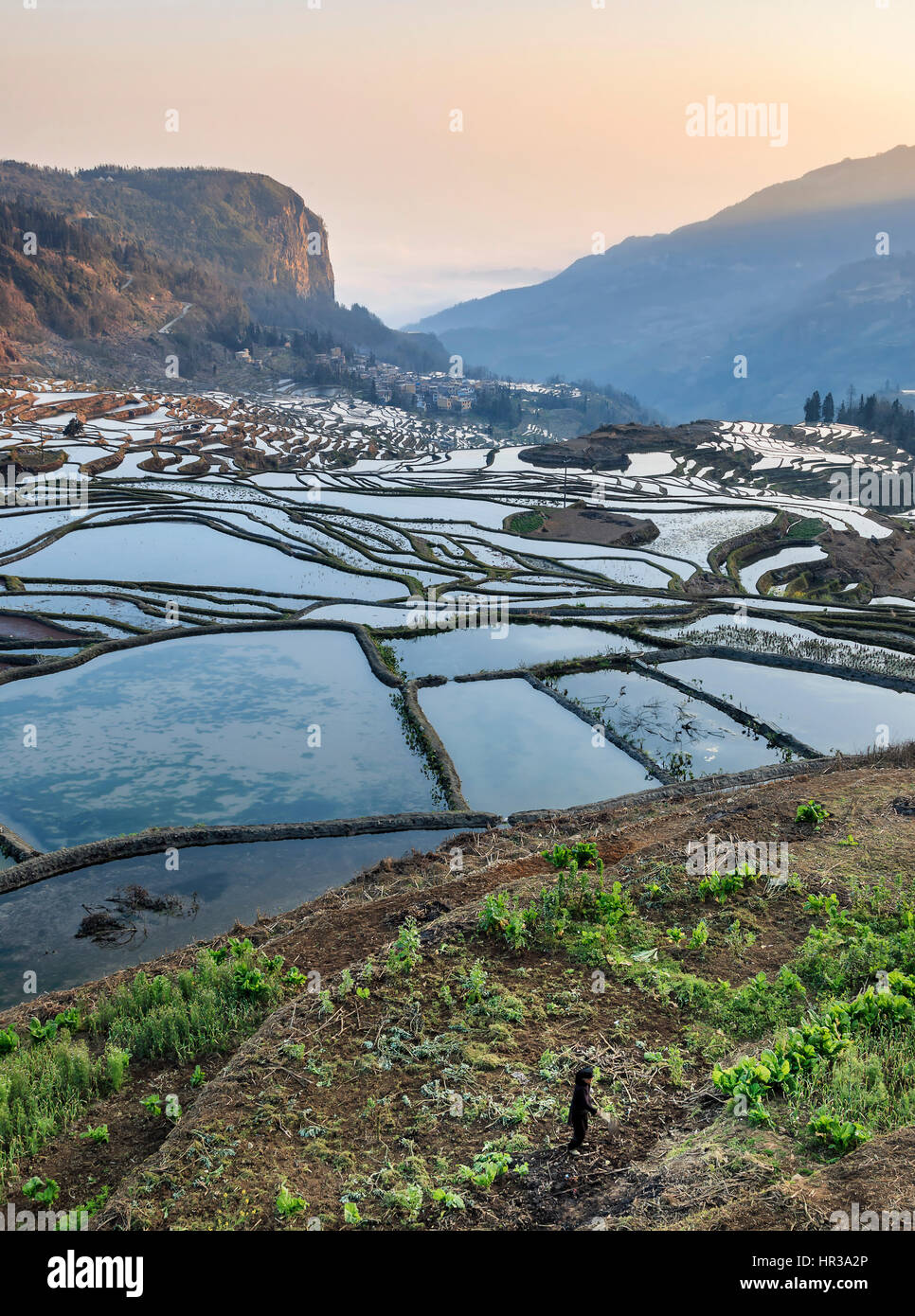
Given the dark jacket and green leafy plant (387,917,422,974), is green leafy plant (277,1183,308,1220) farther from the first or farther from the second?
green leafy plant (387,917,422,974)

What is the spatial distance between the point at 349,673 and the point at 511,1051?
14.4 meters

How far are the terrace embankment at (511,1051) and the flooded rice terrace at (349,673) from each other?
2.95 metres

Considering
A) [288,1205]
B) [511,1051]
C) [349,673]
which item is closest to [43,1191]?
[288,1205]

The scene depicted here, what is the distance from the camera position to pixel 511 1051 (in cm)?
679

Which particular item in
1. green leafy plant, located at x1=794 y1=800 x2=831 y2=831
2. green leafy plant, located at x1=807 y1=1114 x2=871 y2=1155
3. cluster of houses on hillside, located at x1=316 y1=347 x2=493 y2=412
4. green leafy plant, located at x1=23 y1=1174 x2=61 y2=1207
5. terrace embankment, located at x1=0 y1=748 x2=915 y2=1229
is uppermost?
cluster of houses on hillside, located at x1=316 y1=347 x2=493 y2=412

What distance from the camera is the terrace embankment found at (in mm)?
5117

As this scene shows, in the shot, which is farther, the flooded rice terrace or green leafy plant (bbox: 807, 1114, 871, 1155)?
the flooded rice terrace

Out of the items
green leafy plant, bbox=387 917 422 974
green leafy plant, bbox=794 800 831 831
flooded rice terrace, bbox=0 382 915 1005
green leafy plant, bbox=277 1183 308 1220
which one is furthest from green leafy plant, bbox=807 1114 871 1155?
flooded rice terrace, bbox=0 382 915 1005

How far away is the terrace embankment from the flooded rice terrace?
2.95 metres

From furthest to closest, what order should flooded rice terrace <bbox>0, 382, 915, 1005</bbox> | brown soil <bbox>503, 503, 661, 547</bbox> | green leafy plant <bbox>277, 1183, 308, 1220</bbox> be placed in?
brown soil <bbox>503, 503, 661, 547</bbox>
flooded rice terrace <bbox>0, 382, 915, 1005</bbox>
green leafy plant <bbox>277, 1183, 308, 1220</bbox>

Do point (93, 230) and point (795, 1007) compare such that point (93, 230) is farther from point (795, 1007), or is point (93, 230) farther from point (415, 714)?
point (795, 1007)

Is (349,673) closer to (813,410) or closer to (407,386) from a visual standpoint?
(813,410)

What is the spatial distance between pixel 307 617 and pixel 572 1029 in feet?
64.1

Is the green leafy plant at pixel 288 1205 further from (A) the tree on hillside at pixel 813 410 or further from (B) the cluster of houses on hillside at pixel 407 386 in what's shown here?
(B) the cluster of houses on hillside at pixel 407 386
